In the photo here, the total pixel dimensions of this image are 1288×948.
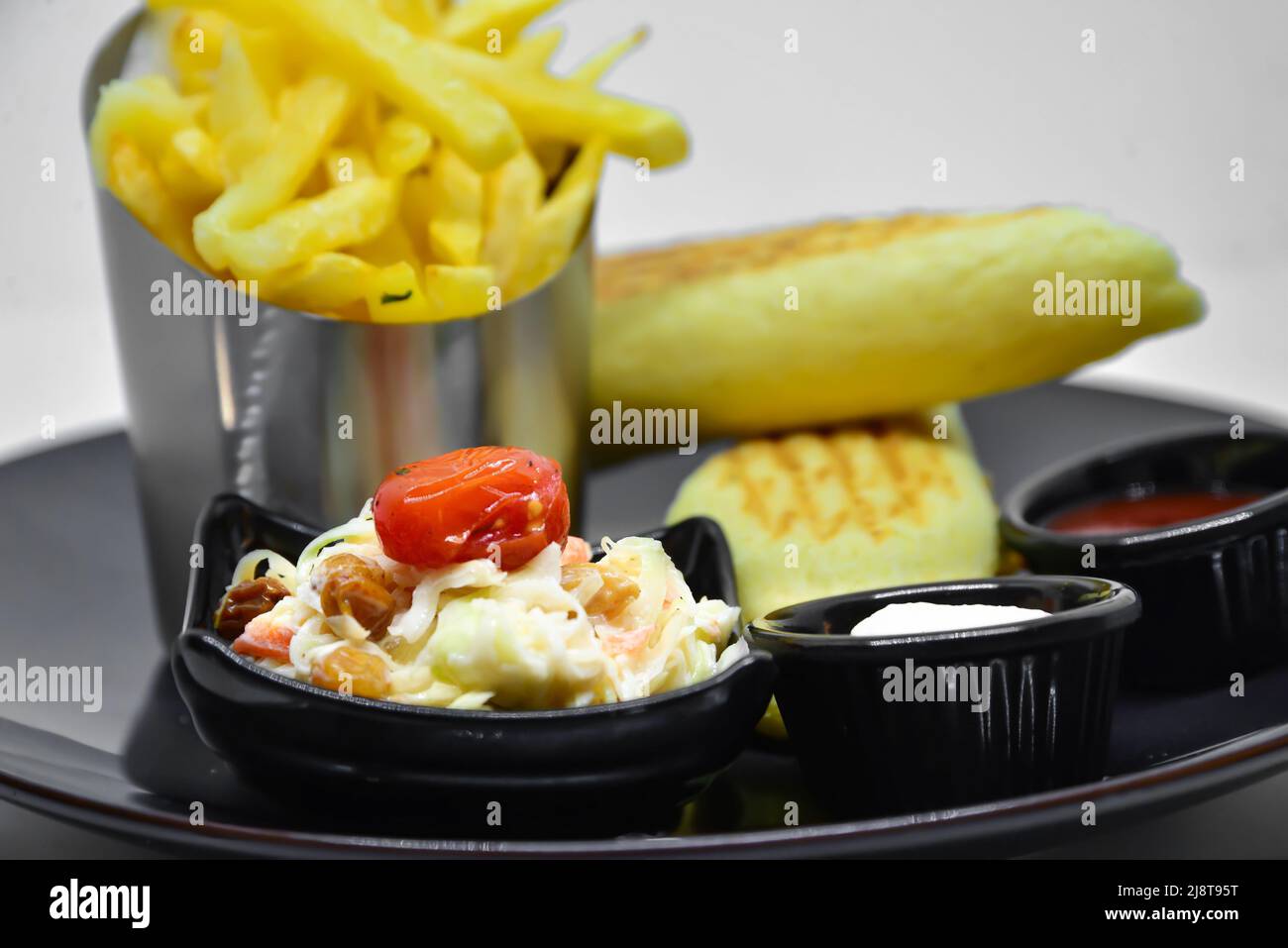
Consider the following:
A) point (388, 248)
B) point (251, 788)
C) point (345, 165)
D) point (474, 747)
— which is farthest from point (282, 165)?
point (474, 747)

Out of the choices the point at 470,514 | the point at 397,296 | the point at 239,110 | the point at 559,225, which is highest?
the point at 239,110

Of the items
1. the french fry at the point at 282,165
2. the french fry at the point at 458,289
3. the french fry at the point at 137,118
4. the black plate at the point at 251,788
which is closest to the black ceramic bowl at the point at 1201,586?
the black plate at the point at 251,788

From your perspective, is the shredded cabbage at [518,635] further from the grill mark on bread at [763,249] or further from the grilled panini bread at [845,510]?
the grill mark on bread at [763,249]

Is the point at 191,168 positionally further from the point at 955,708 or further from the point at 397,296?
the point at 955,708

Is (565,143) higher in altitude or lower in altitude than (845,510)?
higher

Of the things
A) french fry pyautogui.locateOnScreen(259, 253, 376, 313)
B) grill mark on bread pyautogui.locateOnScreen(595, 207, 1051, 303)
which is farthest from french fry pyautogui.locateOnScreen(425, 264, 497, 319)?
grill mark on bread pyautogui.locateOnScreen(595, 207, 1051, 303)

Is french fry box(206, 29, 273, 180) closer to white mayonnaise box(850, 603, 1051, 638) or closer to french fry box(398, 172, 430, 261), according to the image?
french fry box(398, 172, 430, 261)
